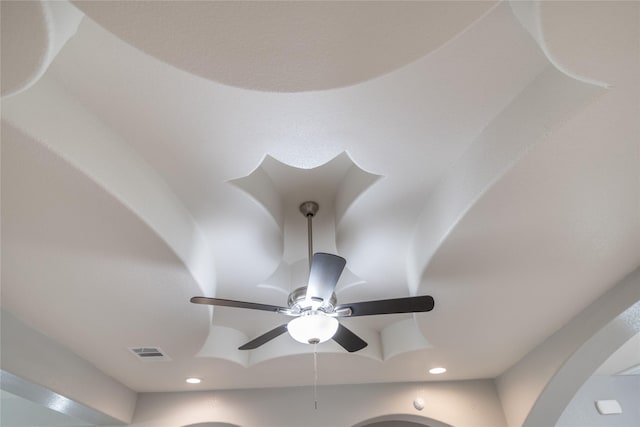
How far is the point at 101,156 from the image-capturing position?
1532 mm

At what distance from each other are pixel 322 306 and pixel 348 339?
400 millimetres

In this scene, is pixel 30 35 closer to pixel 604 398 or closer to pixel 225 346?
pixel 225 346

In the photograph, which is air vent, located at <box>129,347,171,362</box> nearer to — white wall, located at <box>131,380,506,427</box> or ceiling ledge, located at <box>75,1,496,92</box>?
white wall, located at <box>131,380,506,427</box>

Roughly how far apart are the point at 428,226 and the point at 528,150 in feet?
2.56

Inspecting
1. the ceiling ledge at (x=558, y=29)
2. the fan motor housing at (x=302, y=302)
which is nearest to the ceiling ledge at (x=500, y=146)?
the ceiling ledge at (x=558, y=29)

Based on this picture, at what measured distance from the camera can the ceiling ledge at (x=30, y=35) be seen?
941 millimetres

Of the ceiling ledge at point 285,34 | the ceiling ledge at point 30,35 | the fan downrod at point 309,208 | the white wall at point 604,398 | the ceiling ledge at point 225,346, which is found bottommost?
the white wall at point 604,398

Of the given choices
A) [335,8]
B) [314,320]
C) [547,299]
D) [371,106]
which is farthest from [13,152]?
[547,299]

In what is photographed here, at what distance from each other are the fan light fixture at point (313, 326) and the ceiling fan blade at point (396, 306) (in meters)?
0.13

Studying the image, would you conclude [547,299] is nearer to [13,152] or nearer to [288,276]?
[288,276]

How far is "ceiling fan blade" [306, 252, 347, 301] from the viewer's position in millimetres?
1776

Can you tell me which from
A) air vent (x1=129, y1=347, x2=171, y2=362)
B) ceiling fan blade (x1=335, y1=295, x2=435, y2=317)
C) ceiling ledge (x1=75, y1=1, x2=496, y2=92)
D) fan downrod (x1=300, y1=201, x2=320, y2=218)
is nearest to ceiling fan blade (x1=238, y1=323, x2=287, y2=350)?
ceiling fan blade (x1=335, y1=295, x2=435, y2=317)

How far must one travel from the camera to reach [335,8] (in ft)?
3.02

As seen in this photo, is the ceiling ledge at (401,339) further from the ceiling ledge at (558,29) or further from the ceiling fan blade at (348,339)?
the ceiling ledge at (558,29)
